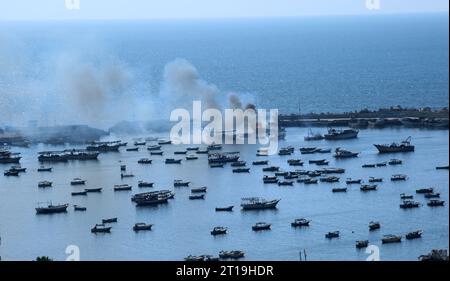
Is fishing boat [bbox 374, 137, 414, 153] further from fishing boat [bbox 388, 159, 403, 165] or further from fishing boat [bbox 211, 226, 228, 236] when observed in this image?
fishing boat [bbox 211, 226, 228, 236]

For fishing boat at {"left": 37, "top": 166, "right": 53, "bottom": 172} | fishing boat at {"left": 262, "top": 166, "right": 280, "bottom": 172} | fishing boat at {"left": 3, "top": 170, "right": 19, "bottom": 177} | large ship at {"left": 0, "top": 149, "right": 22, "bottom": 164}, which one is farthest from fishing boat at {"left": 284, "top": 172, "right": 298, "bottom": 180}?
large ship at {"left": 0, "top": 149, "right": 22, "bottom": 164}

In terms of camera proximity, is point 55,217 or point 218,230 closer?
point 218,230

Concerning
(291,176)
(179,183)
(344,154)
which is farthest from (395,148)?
(179,183)

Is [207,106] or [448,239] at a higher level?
[207,106]

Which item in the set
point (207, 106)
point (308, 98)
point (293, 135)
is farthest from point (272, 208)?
point (308, 98)
